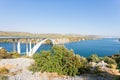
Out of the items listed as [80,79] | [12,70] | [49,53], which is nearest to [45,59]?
[49,53]

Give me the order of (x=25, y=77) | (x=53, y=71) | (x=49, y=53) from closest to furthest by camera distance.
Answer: (x=25, y=77), (x=53, y=71), (x=49, y=53)

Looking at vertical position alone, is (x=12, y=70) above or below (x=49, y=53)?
below

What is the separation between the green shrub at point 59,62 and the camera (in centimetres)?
1437

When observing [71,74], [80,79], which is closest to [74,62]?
[71,74]

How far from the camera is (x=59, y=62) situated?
15016 mm

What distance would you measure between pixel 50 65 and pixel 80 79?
298cm

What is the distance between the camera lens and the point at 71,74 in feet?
46.2

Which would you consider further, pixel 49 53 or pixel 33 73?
pixel 49 53

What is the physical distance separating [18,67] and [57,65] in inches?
140

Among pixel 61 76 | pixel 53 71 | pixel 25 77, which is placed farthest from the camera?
pixel 53 71

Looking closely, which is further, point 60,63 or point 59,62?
point 59,62

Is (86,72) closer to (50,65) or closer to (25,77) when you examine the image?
(50,65)

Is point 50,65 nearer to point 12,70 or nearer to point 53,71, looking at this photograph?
point 53,71

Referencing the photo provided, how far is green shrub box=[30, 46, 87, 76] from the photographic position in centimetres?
1437
